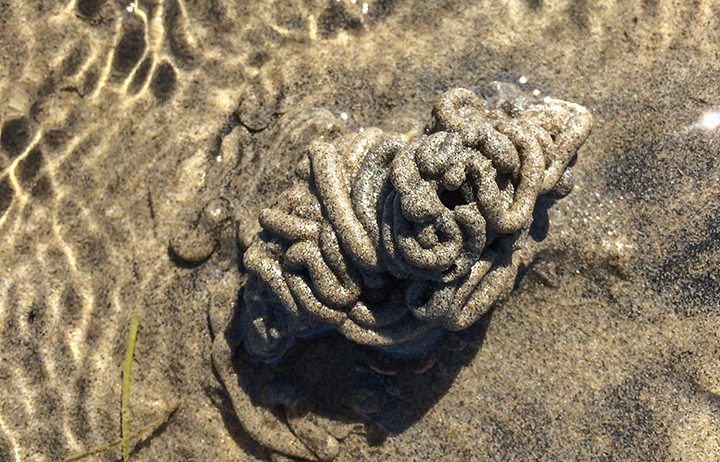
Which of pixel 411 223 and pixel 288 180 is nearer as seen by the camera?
pixel 411 223

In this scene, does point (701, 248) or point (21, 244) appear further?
point (21, 244)

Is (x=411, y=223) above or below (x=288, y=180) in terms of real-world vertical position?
above

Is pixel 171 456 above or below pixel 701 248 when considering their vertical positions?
below

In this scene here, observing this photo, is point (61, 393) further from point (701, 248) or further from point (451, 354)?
point (701, 248)

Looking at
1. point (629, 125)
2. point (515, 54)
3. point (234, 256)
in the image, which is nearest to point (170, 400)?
point (234, 256)

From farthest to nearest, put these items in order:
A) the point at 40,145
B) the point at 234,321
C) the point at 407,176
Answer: the point at 40,145 < the point at 234,321 < the point at 407,176

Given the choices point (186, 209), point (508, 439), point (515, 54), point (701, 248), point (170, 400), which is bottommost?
point (508, 439)

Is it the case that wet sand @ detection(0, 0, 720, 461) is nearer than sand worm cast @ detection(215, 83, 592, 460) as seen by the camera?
No

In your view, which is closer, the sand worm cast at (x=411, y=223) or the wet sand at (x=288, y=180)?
the sand worm cast at (x=411, y=223)
